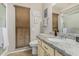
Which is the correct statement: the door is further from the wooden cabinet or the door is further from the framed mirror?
the wooden cabinet

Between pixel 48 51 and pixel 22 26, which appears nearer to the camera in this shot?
pixel 48 51

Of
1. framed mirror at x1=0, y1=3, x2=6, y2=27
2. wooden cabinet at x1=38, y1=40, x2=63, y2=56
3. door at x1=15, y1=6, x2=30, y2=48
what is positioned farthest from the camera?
door at x1=15, y1=6, x2=30, y2=48

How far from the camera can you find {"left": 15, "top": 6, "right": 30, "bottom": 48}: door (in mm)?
2229

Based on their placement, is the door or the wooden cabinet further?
the door

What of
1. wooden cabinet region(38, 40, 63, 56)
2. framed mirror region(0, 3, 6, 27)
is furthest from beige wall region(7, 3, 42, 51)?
wooden cabinet region(38, 40, 63, 56)

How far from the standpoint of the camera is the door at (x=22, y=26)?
7.31 ft

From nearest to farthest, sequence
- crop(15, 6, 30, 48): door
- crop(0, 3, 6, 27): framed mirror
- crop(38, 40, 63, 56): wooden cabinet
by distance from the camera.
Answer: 1. crop(38, 40, 63, 56): wooden cabinet
2. crop(0, 3, 6, 27): framed mirror
3. crop(15, 6, 30, 48): door

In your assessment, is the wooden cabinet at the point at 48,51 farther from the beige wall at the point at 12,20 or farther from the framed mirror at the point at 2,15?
the framed mirror at the point at 2,15

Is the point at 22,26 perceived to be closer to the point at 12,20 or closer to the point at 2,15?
the point at 12,20

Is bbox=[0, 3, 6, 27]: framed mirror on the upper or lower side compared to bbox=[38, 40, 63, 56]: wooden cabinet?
upper

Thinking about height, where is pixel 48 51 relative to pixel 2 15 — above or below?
below

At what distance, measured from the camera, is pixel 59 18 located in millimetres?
2258

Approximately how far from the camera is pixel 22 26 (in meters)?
2.32

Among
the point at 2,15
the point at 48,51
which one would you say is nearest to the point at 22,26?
the point at 2,15
